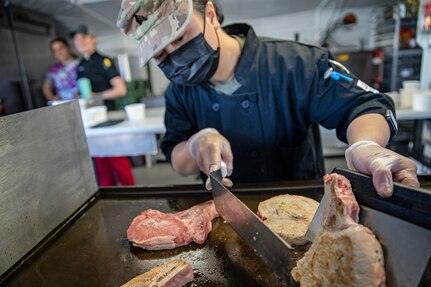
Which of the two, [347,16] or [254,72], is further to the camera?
[347,16]

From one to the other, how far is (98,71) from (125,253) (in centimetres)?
319

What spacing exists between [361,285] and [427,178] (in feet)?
2.82

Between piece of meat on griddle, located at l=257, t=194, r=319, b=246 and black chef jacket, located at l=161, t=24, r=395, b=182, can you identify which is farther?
black chef jacket, located at l=161, t=24, r=395, b=182

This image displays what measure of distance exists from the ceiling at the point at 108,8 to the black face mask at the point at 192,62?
3.41 m

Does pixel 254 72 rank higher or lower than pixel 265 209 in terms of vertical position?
higher

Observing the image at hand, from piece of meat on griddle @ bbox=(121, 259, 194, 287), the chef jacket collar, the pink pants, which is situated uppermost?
the chef jacket collar

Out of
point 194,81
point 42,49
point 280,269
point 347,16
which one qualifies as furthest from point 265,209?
point 347,16

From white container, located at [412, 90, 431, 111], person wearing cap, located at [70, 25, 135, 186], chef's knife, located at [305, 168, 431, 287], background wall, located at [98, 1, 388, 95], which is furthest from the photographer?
background wall, located at [98, 1, 388, 95]

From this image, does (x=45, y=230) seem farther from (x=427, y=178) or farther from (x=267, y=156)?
(x=427, y=178)

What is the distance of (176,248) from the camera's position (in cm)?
101

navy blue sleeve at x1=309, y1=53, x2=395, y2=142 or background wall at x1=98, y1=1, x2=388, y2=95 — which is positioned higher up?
background wall at x1=98, y1=1, x2=388, y2=95

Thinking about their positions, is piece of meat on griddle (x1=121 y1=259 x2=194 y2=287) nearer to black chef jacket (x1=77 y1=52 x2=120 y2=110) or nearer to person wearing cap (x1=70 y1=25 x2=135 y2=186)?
person wearing cap (x1=70 y1=25 x2=135 y2=186)

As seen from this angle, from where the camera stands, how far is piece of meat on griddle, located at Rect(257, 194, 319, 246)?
962 mm

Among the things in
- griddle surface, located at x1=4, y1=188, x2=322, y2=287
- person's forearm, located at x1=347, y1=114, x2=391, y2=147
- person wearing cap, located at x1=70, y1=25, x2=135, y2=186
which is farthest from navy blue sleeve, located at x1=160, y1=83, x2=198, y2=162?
person wearing cap, located at x1=70, y1=25, x2=135, y2=186
